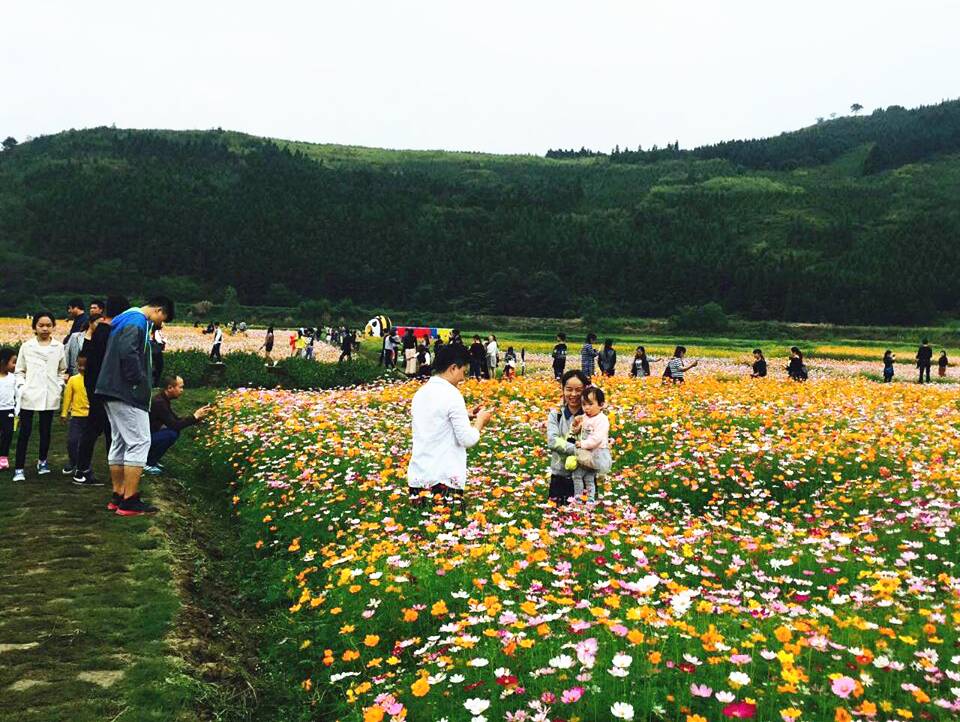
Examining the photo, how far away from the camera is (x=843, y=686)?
4.12 m

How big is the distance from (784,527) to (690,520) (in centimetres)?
109

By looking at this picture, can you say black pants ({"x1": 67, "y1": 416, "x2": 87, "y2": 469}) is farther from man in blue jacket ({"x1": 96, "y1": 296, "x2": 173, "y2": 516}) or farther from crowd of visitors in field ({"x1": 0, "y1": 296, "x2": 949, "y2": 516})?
man in blue jacket ({"x1": 96, "y1": 296, "x2": 173, "y2": 516})

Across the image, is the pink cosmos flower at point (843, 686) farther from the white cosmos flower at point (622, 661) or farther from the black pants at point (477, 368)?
the black pants at point (477, 368)

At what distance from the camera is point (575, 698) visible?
4.06m

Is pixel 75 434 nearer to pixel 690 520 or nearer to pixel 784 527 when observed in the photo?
pixel 690 520

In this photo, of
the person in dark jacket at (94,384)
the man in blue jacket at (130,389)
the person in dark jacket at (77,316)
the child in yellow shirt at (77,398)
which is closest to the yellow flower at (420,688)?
the man in blue jacket at (130,389)

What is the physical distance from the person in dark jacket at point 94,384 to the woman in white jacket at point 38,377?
1.75 ft

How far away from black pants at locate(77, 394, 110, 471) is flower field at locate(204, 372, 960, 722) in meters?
2.34

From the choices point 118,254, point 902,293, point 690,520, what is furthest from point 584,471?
point 118,254

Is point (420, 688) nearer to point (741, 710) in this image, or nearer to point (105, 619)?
point (741, 710)

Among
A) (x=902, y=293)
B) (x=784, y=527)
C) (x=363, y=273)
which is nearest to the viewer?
(x=784, y=527)

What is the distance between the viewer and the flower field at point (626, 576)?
4.48 meters

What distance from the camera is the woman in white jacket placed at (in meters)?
11.0

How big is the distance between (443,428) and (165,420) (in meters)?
5.94
